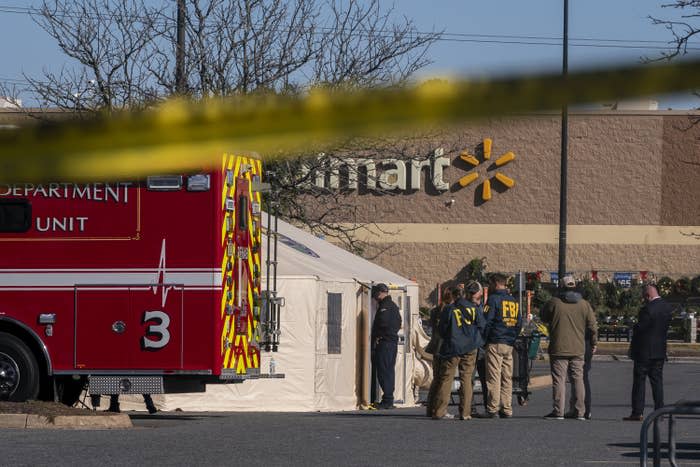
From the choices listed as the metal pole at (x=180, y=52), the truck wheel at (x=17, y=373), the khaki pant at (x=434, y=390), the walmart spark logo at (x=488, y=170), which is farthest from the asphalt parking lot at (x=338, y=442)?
the walmart spark logo at (x=488, y=170)

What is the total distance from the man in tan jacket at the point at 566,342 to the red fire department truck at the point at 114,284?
3879mm

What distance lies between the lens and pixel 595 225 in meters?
50.4

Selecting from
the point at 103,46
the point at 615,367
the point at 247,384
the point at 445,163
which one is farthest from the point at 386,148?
the point at 445,163

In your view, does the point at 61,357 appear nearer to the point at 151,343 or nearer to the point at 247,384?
the point at 151,343

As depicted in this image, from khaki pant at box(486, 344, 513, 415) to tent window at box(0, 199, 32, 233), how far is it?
17.6ft

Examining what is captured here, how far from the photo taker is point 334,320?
17.2m

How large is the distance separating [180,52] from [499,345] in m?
8.99

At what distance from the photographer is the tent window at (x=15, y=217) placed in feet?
44.2

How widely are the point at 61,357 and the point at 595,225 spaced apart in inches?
1524

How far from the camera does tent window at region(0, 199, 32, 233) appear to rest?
13.5 meters

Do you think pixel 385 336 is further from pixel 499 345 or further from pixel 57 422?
pixel 57 422

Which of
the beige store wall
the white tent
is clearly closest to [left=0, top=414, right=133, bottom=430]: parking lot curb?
the white tent

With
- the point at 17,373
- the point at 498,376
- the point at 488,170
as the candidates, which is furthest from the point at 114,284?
the point at 488,170

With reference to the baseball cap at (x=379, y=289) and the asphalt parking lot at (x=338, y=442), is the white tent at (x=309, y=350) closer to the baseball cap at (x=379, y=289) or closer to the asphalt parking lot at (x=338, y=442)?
the baseball cap at (x=379, y=289)
